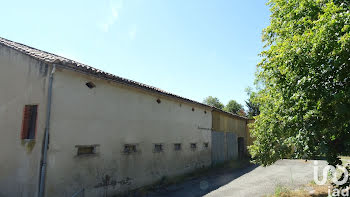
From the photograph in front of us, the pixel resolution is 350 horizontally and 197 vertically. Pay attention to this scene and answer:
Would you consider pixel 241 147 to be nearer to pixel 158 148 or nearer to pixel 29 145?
pixel 158 148

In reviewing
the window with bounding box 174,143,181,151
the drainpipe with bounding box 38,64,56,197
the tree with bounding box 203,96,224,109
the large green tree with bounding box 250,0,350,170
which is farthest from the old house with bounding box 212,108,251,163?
the tree with bounding box 203,96,224,109

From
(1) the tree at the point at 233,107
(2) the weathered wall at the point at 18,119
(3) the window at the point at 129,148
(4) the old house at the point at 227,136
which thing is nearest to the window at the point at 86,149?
(2) the weathered wall at the point at 18,119

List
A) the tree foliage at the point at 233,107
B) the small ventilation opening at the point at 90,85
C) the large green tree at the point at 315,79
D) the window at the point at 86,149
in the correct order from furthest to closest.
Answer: the tree foliage at the point at 233,107
the small ventilation opening at the point at 90,85
the window at the point at 86,149
the large green tree at the point at 315,79

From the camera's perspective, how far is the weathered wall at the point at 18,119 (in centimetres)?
642

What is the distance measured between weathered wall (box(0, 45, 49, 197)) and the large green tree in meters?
6.39

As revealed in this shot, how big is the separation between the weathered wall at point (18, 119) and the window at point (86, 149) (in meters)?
1.14

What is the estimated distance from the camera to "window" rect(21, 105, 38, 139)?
695 centimetres

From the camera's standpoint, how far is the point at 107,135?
26.2ft

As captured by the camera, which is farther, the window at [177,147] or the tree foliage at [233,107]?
the tree foliage at [233,107]

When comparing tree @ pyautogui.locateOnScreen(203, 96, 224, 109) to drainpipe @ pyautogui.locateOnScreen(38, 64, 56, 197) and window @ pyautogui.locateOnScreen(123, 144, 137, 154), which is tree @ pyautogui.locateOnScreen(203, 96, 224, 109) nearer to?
window @ pyautogui.locateOnScreen(123, 144, 137, 154)

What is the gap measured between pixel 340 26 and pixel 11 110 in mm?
9141

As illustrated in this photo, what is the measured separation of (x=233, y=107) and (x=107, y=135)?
124 ft

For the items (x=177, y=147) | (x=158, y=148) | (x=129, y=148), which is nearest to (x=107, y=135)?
(x=129, y=148)

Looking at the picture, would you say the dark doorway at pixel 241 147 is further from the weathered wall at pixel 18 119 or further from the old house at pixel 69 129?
the weathered wall at pixel 18 119
